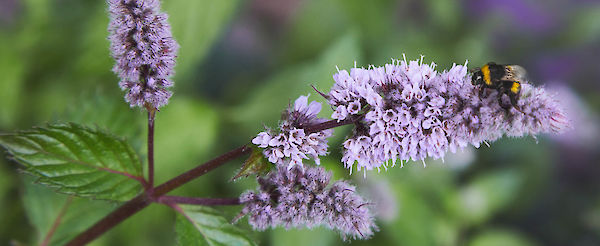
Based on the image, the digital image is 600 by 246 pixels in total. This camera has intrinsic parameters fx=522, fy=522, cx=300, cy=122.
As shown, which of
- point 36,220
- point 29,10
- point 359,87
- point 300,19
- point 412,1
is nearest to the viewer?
point 359,87

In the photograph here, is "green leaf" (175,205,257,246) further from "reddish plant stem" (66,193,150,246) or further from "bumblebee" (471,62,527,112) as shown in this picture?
"bumblebee" (471,62,527,112)

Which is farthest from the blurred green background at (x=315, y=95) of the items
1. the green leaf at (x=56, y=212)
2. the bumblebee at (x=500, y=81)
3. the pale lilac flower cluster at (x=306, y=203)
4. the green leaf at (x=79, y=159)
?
the bumblebee at (x=500, y=81)

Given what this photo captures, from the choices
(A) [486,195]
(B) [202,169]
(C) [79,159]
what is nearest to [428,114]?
(B) [202,169]

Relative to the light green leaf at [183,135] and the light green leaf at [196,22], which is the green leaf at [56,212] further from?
the light green leaf at [196,22]

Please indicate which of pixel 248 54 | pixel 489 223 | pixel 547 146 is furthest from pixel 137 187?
pixel 547 146

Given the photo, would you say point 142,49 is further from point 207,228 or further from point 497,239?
point 497,239

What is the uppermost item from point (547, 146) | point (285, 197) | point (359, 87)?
point (547, 146)

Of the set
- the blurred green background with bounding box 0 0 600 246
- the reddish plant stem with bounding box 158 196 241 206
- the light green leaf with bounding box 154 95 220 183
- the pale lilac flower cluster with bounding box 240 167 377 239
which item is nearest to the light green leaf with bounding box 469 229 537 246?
the blurred green background with bounding box 0 0 600 246

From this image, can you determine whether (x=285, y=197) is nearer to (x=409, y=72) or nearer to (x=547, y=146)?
(x=409, y=72)
